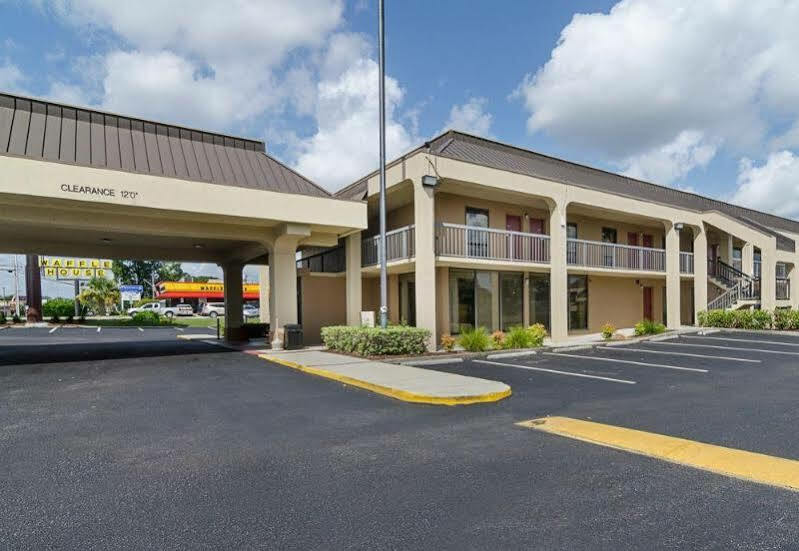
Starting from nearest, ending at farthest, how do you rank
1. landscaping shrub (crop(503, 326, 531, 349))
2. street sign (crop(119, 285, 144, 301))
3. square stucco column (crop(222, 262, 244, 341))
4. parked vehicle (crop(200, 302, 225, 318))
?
landscaping shrub (crop(503, 326, 531, 349)), square stucco column (crop(222, 262, 244, 341)), parked vehicle (crop(200, 302, 225, 318)), street sign (crop(119, 285, 144, 301))

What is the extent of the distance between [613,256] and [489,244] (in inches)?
295

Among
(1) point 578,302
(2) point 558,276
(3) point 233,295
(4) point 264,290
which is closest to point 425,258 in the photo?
(2) point 558,276

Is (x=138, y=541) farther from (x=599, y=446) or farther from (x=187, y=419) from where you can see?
(x=599, y=446)

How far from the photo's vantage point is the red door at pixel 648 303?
25.4 metres

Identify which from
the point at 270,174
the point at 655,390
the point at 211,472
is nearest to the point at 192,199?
the point at 270,174

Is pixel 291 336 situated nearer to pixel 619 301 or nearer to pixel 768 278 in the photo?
pixel 619 301

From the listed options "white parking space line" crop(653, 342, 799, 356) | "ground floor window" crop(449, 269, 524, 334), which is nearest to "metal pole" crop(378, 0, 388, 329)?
"ground floor window" crop(449, 269, 524, 334)

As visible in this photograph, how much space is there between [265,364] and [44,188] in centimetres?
689

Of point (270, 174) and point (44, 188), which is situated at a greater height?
point (270, 174)

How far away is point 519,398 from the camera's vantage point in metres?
8.05

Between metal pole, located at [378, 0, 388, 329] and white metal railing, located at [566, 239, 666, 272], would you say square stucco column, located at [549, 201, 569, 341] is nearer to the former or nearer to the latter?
white metal railing, located at [566, 239, 666, 272]

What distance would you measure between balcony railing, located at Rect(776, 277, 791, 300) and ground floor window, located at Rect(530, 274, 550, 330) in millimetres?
16120

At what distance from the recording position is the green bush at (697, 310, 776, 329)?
2120 cm

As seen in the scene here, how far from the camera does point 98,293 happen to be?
50.9 m
